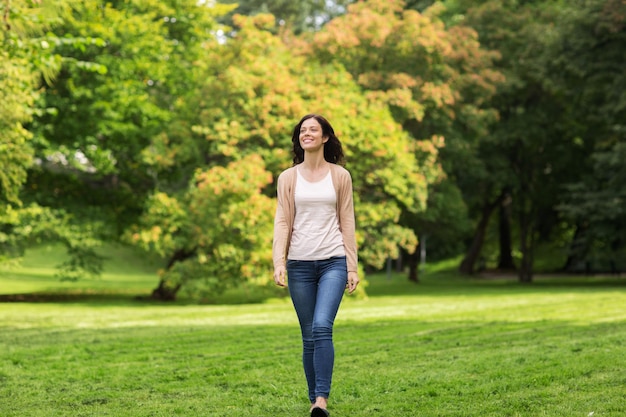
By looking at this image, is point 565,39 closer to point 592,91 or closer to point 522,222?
point 592,91

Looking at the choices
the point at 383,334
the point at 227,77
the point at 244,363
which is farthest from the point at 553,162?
the point at 244,363

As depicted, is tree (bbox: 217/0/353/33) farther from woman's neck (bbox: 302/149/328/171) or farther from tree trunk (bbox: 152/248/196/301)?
woman's neck (bbox: 302/149/328/171)

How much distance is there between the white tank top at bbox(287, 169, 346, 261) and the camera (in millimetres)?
5543

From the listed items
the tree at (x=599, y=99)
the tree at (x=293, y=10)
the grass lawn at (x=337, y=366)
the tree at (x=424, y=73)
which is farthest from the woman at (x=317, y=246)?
the tree at (x=293, y=10)

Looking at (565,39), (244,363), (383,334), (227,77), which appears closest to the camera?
(244,363)

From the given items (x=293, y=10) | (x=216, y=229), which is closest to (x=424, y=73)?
(x=216, y=229)

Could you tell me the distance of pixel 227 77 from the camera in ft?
73.5

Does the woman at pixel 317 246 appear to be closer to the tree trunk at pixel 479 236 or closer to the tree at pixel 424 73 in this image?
the tree at pixel 424 73

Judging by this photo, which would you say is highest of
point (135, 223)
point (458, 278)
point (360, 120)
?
point (360, 120)

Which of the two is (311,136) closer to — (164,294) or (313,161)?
(313,161)

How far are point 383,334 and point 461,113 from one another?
18.0 meters

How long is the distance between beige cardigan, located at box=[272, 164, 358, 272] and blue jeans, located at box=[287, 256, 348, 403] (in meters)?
0.09

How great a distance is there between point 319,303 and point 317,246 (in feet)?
1.16

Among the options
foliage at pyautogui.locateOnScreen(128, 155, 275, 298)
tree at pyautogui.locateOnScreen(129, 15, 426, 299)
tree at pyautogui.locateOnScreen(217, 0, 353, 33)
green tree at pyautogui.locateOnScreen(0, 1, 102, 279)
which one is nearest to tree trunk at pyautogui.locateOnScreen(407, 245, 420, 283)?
tree at pyautogui.locateOnScreen(129, 15, 426, 299)
